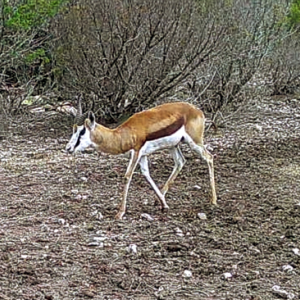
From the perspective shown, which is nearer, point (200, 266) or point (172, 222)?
point (200, 266)

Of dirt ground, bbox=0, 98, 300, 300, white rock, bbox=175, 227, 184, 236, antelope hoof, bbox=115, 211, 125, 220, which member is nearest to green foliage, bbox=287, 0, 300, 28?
dirt ground, bbox=0, 98, 300, 300

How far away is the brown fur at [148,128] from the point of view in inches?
284

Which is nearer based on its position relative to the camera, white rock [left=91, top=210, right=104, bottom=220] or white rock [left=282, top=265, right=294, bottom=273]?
white rock [left=282, top=265, right=294, bottom=273]

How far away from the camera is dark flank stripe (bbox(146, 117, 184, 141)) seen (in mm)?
7348

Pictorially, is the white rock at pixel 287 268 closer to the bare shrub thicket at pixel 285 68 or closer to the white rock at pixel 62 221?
the white rock at pixel 62 221

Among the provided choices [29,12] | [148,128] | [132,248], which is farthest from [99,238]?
[29,12]

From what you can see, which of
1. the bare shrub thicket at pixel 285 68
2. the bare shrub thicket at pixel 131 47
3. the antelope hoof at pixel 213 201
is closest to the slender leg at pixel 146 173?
the antelope hoof at pixel 213 201

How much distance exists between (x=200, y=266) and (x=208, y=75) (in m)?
8.01

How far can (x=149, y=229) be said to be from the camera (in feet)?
22.6

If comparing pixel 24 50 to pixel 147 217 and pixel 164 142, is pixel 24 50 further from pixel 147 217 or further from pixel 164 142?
pixel 147 217

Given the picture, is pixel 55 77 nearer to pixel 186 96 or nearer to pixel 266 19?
pixel 186 96

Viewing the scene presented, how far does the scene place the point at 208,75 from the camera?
13.5 metres

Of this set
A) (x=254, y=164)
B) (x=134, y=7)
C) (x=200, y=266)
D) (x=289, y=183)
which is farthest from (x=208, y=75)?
(x=200, y=266)

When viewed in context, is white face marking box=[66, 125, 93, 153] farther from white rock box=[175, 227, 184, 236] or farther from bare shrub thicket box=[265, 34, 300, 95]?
bare shrub thicket box=[265, 34, 300, 95]
